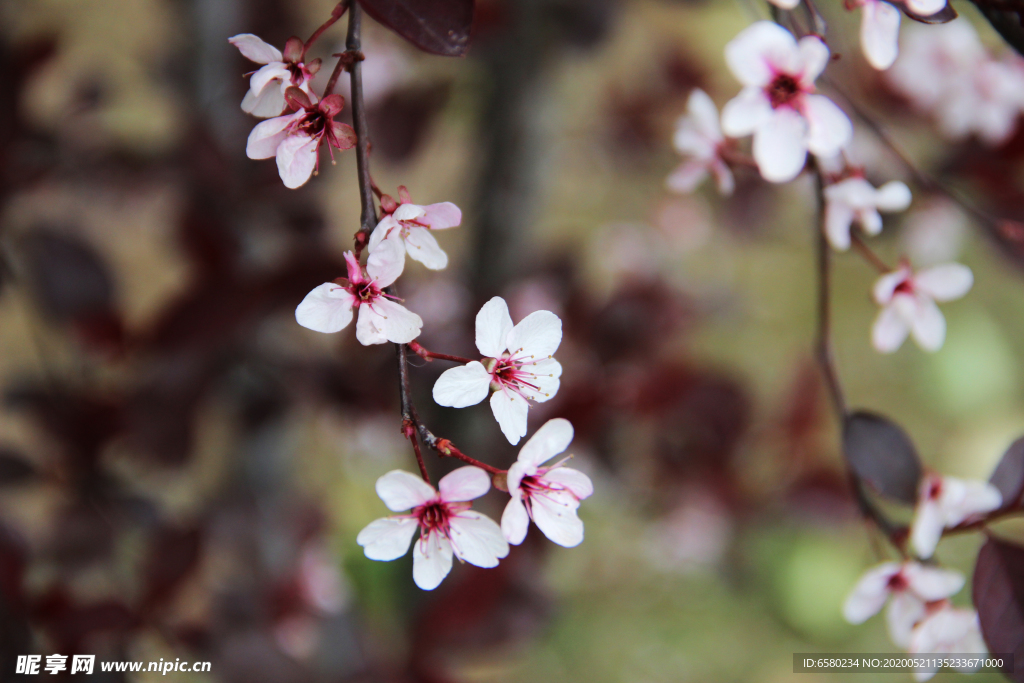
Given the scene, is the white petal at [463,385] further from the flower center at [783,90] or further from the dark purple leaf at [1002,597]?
the dark purple leaf at [1002,597]

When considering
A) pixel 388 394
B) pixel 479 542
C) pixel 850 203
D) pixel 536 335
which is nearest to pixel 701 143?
pixel 850 203

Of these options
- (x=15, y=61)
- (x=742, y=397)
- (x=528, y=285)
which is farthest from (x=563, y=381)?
(x=15, y=61)

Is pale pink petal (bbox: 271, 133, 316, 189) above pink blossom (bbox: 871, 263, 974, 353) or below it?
above

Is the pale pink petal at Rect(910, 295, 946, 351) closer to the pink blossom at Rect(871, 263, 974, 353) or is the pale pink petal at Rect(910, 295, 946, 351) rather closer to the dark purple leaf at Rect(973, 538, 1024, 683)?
the pink blossom at Rect(871, 263, 974, 353)

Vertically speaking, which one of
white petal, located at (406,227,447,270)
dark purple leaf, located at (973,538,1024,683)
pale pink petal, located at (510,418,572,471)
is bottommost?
dark purple leaf, located at (973,538,1024,683)

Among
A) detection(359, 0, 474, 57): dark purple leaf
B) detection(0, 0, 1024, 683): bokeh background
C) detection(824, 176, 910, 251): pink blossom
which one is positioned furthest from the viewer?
detection(0, 0, 1024, 683): bokeh background

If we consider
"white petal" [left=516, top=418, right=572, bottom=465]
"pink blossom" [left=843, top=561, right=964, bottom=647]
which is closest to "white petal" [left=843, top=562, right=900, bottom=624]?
"pink blossom" [left=843, top=561, right=964, bottom=647]

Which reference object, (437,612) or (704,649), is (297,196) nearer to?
(437,612)

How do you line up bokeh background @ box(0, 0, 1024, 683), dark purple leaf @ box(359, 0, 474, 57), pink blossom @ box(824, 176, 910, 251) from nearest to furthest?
1. dark purple leaf @ box(359, 0, 474, 57)
2. pink blossom @ box(824, 176, 910, 251)
3. bokeh background @ box(0, 0, 1024, 683)

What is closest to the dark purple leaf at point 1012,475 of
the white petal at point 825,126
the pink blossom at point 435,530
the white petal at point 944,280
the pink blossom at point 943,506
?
the pink blossom at point 943,506
